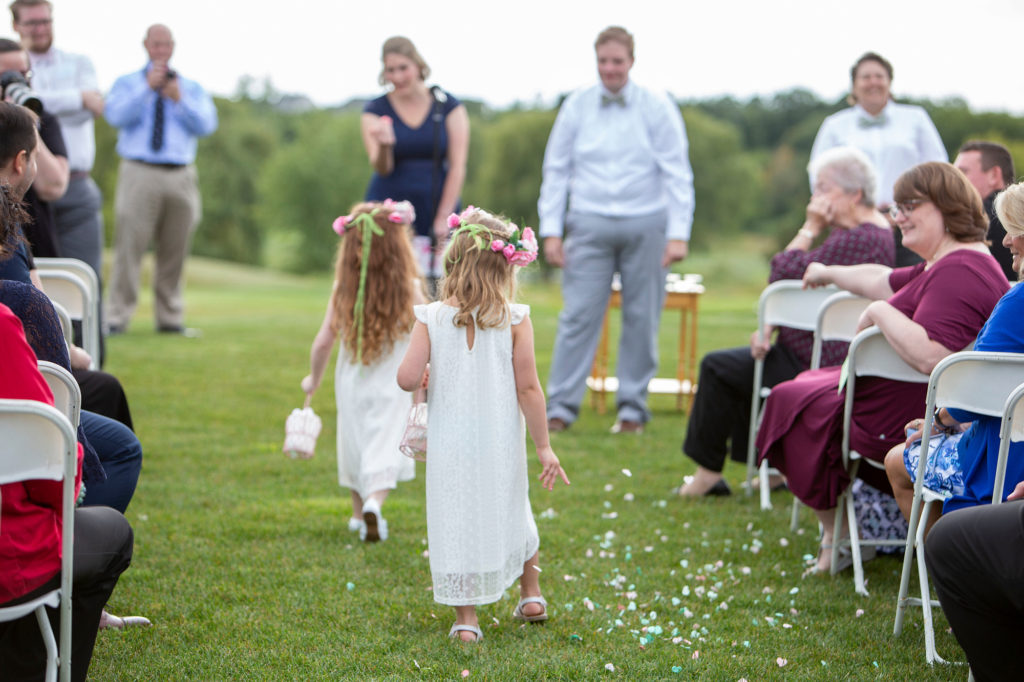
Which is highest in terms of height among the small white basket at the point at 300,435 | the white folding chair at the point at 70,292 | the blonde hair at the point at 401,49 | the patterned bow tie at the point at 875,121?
the blonde hair at the point at 401,49

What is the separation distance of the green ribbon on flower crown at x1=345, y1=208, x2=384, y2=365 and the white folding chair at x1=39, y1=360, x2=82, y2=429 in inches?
79.1

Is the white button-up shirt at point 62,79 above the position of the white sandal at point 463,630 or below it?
above

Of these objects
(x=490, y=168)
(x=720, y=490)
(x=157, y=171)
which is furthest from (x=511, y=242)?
(x=490, y=168)

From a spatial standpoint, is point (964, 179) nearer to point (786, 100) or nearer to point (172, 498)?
point (172, 498)

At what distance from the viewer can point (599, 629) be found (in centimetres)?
371

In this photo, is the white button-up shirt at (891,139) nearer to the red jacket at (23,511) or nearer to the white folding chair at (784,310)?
the white folding chair at (784,310)

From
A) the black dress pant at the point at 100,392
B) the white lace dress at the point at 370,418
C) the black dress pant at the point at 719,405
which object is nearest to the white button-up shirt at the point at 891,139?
the black dress pant at the point at 719,405

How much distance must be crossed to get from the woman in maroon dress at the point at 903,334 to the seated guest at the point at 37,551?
2686 mm

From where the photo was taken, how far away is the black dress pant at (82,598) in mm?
2684

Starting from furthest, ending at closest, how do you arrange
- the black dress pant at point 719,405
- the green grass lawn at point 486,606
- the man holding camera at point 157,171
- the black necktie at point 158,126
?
the black necktie at point 158,126
the man holding camera at point 157,171
the black dress pant at point 719,405
the green grass lawn at point 486,606

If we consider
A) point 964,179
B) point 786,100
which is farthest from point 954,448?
point 786,100

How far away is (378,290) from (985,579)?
292 centimetres

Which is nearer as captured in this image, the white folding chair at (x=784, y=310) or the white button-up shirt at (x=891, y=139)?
the white folding chair at (x=784, y=310)

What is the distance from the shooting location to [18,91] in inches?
197
